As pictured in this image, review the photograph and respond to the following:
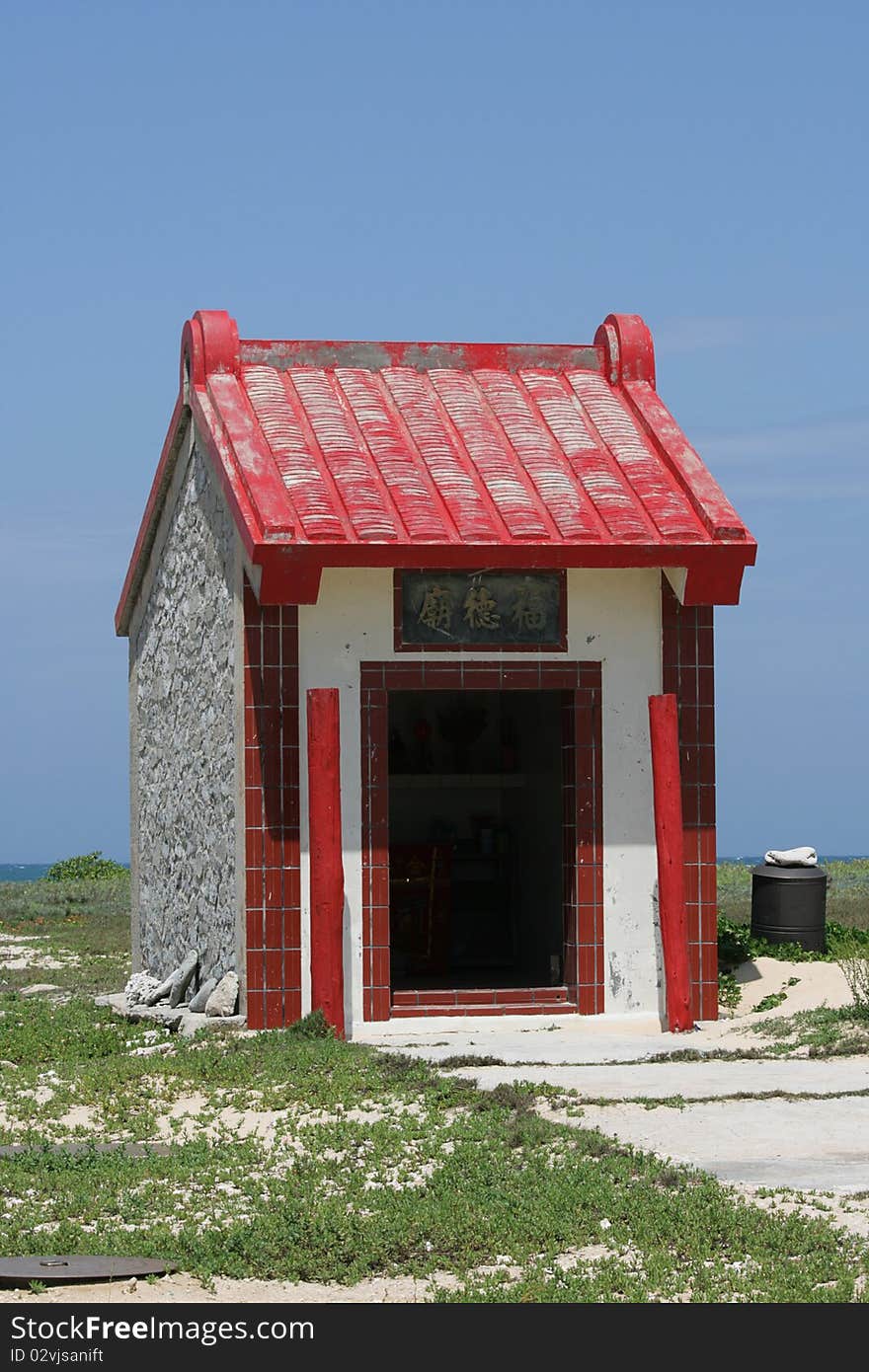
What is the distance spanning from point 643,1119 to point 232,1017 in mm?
4728

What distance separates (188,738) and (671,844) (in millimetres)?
4737

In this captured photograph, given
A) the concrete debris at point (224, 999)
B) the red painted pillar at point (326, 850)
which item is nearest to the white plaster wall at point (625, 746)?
the red painted pillar at point (326, 850)

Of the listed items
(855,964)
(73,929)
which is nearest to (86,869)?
(73,929)

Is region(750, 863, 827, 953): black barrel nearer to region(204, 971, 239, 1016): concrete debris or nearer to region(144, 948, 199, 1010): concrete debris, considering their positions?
region(144, 948, 199, 1010): concrete debris

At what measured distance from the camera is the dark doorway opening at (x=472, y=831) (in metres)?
17.4

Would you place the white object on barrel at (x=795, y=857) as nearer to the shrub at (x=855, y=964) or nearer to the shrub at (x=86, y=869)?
the shrub at (x=855, y=964)

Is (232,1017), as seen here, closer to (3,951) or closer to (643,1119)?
(643,1119)

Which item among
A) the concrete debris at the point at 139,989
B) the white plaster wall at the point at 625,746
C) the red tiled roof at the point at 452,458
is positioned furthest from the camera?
the concrete debris at the point at 139,989

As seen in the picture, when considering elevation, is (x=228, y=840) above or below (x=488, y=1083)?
above

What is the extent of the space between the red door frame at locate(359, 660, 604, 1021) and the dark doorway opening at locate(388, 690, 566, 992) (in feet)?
10.2

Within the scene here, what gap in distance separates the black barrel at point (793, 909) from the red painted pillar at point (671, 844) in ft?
13.1

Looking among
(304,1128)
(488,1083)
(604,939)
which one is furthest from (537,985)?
(304,1128)

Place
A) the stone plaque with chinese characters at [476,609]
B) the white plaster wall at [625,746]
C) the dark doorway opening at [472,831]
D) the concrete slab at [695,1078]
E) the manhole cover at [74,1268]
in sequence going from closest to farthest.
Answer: the manhole cover at [74,1268] → the concrete slab at [695,1078] → the stone plaque with chinese characters at [476,609] → the white plaster wall at [625,746] → the dark doorway opening at [472,831]

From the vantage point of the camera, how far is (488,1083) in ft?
34.8
